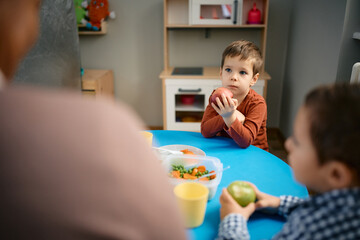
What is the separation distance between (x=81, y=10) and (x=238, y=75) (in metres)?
2.17

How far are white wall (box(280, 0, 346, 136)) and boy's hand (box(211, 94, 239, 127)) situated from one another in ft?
3.39

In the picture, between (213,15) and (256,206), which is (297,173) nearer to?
(256,206)

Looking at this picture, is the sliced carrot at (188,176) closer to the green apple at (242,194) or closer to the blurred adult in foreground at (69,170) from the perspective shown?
the green apple at (242,194)

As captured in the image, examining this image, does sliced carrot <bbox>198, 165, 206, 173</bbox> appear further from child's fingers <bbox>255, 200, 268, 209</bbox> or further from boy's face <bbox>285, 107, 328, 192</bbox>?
boy's face <bbox>285, 107, 328, 192</bbox>

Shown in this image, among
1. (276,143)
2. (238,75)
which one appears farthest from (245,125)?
(276,143)

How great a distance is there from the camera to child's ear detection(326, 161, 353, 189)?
0.56 m

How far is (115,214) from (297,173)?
437 millimetres

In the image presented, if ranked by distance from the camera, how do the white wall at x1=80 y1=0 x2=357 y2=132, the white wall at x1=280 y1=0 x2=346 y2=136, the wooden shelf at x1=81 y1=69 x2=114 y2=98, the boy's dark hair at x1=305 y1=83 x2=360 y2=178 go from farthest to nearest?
the white wall at x1=80 y1=0 x2=357 y2=132 < the wooden shelf at x1=81 y1=69 x2=114 y2=98 < the white wall at x1=280 y1=0 x2=346 y2=136 < the boy's dark hair at x1=305 y1=83 x2=360 y2=178

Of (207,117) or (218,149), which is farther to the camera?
(207,117)

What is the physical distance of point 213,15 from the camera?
305 cm

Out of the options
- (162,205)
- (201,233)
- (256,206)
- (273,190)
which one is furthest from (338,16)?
(162,205)

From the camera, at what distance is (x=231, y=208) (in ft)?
2.59

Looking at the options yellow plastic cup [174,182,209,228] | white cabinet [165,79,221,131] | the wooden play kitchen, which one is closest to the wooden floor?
the wooden play kitchen

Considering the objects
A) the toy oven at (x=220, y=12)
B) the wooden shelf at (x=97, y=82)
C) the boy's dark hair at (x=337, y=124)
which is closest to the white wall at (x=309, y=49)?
the toy oven at (x=220, y=12)
